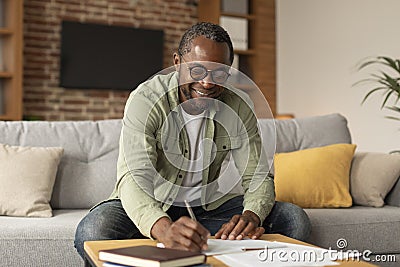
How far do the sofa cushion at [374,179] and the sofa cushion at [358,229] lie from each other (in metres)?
0.20

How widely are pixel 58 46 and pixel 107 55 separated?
17.7 inches

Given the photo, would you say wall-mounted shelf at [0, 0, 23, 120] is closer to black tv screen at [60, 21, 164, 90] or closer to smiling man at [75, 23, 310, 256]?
black tv screen at [60, 21, 164, 90]

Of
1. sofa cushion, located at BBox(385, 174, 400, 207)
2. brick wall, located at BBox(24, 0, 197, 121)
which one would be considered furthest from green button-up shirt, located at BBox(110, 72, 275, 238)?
brick wall, located at BBox(24, 0, 197, 121)

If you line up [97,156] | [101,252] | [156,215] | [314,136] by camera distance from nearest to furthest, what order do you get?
1. [101,252]
2. [156,215]
3. [97,156]
4. [314,136]

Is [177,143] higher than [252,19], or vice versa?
[252,19]

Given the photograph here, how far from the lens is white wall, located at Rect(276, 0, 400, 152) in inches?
192

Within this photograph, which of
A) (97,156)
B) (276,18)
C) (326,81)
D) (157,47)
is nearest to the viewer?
(97,156)

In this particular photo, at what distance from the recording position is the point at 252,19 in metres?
6.29

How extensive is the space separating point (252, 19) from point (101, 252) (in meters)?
5.05

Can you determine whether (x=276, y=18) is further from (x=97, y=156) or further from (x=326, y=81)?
(x=97, y=156)

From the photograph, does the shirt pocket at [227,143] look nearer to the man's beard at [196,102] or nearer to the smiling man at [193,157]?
the smiling man at [193,157]

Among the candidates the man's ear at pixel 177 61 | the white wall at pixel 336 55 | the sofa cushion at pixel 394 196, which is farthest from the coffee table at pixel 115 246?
the white wall at pixel 336 55

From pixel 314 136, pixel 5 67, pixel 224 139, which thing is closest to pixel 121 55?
pixel 5 67

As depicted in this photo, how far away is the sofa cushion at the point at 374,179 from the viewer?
9.56 ft
